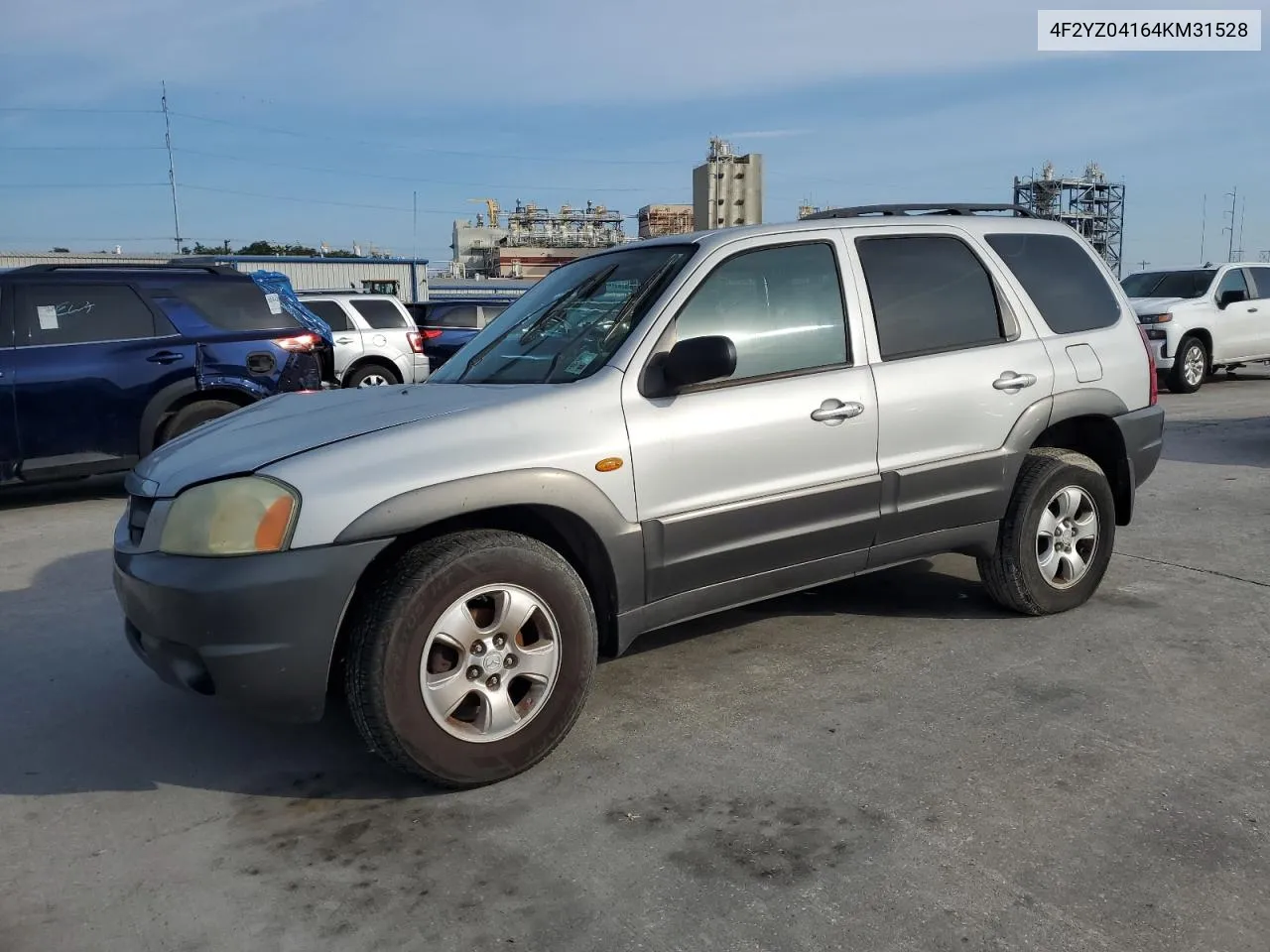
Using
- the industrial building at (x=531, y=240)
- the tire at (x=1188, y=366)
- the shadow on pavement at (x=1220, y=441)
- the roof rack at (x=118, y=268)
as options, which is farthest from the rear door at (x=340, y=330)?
the industrial building at (x=531, y=240)

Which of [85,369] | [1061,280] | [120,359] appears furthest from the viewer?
[120,359]

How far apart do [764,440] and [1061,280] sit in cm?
197

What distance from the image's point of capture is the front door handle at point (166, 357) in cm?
787

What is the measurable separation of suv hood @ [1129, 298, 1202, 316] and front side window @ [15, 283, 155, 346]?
1270 cm

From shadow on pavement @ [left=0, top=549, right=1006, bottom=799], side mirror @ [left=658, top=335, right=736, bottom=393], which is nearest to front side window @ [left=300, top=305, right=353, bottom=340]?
shadow on pavement @ [left=0, top=549, right=1006, bottom=799]

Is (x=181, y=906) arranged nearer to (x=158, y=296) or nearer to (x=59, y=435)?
(x=59, y=435)

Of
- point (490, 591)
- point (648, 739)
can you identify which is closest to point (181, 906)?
point (490, 591)

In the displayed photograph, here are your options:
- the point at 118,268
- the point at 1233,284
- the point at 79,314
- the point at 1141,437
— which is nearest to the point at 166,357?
the point at 79,314

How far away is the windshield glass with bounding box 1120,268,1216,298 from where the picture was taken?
15336 mm

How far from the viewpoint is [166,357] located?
25.9ft

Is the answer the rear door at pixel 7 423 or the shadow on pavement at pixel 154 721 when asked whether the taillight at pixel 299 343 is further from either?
the shadow on pavement at pixel 154 721

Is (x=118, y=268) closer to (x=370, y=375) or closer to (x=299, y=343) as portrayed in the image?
(x=299, y=343)

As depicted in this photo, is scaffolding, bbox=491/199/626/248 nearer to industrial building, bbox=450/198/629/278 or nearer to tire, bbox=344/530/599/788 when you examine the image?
industrial building, bbox=450/198/629/278

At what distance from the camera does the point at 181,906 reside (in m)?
2.68
